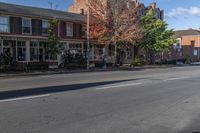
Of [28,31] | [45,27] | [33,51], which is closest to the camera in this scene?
[28,31]

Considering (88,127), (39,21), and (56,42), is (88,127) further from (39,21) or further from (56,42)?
(39,21)

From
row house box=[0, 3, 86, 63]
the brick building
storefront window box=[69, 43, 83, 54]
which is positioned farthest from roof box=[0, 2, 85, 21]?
the brick building

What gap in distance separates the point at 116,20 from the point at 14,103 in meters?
29.3

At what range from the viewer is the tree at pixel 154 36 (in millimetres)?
45094

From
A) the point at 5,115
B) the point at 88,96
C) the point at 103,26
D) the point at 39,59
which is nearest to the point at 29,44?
the point at 39,59

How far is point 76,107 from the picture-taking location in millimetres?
9117

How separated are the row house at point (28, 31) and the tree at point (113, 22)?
10.8ft

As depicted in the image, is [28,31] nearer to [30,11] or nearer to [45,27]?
[45,27]

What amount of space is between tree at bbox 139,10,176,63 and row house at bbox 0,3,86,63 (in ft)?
35.6

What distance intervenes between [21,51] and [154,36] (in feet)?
66.5

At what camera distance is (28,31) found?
35688mm

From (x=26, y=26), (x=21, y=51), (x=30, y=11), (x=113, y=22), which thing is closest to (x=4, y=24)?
(x=26, y=26)

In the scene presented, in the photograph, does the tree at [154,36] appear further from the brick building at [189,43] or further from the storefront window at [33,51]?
the brick building at [189,43]

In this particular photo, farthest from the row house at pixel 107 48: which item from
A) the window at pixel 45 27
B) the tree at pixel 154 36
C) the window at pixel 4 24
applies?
the window at pixel 4 24
